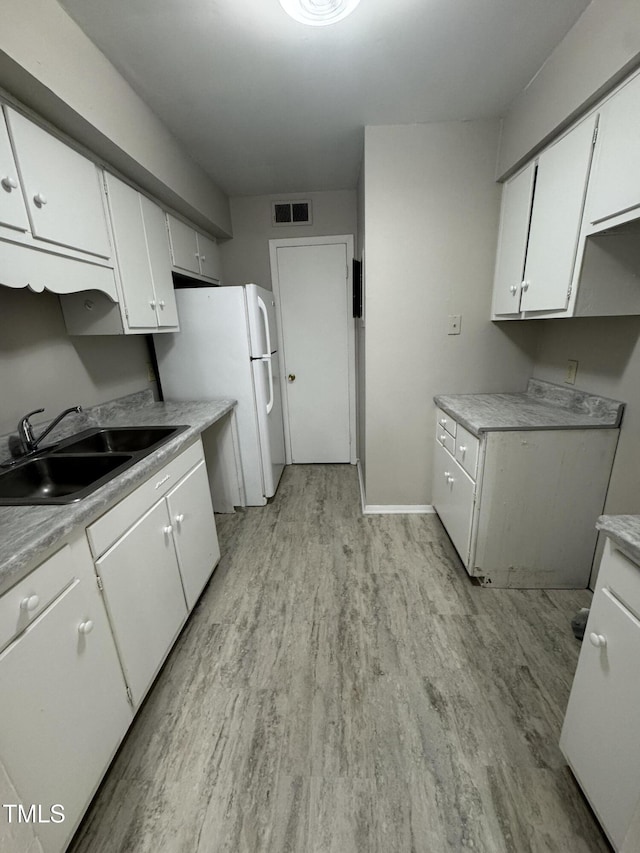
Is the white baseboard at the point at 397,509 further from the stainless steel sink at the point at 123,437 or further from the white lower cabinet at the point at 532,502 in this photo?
the stainless steel sink at the point at 123,437

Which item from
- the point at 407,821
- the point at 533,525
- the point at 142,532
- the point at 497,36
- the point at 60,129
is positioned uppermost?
the point at 497,36

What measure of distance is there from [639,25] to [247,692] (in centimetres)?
268

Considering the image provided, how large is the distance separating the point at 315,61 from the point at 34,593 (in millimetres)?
2200

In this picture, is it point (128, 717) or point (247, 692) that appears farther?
point (247, 692)

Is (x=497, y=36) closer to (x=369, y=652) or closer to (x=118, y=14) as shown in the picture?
(x=118, y=14)

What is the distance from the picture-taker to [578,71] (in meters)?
1.33

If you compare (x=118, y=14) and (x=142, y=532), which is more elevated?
(x=118, y=14)

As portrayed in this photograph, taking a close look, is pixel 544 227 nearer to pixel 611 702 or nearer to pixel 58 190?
pixel 611 702

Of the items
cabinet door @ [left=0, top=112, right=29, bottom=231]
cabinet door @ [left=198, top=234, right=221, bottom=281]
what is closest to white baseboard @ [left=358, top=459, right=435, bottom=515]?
cabinet door @ [left=198, top=234, right=221, bottom=281]

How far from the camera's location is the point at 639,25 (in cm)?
107

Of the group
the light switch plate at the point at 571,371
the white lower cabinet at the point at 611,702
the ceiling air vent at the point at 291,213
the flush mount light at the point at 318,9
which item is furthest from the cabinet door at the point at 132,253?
the light switch plate at the point at 571,371

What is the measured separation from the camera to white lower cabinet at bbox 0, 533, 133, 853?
29.8 inches

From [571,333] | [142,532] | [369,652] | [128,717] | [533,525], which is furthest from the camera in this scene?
[571,333]

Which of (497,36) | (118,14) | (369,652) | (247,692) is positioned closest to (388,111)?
(497,36)
